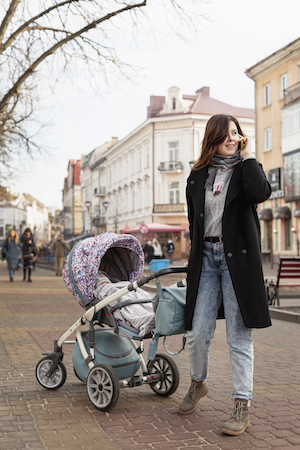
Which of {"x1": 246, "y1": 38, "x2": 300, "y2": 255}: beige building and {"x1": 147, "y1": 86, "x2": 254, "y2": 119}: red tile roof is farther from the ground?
{"x1": 147, "y1": 86, "x2": 254, "y2": 119}: red tile roof

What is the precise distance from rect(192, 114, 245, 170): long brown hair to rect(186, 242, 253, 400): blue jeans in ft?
1.96

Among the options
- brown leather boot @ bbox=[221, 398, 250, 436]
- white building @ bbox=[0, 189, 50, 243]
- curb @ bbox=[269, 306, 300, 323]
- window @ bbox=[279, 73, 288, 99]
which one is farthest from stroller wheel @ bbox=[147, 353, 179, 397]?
white building @ bbox=[0, 189, 50, 243]

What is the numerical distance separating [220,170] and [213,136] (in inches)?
9.6

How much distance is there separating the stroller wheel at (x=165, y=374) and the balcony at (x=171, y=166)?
49.9 metres

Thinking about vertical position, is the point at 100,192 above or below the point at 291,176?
above

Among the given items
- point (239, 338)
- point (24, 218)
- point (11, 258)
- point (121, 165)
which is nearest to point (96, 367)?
point (239, 338)

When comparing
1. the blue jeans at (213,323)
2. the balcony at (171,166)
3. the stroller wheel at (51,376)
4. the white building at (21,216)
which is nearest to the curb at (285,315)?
the stroller wheel at (51,376)

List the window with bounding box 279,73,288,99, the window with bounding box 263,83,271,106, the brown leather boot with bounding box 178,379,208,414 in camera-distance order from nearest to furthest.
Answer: the brown leather boot with bounding box 178,379,208,414, the window with bounding box 279,73,288,99, the window with bounding box 263,83,271,106

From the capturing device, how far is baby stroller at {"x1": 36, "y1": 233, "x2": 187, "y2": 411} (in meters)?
4.49

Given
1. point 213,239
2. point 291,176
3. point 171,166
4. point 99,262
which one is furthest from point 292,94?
point 213,239

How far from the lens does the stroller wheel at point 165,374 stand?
4.74 metres

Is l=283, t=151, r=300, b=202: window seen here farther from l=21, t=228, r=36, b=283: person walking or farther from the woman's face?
the woman's face

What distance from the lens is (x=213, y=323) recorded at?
4.07 m

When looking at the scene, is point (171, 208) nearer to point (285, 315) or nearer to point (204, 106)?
point (204, 106)
